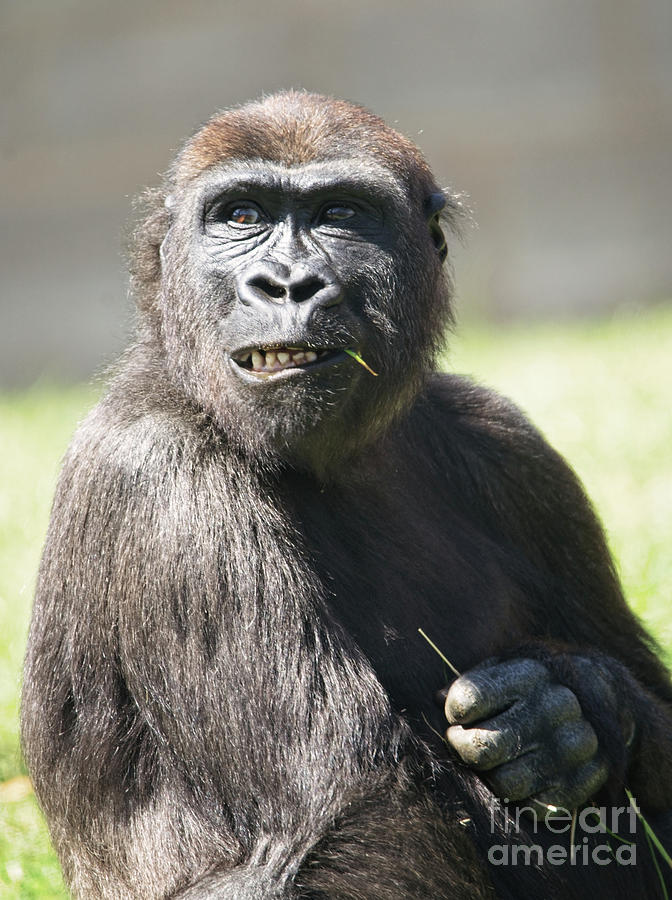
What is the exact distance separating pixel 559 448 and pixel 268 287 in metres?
5.30

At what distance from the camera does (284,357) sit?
437 cm

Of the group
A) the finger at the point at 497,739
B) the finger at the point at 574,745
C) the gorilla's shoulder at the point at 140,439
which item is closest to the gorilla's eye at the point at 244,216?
the gorilla's shoulder at the point at 140,439

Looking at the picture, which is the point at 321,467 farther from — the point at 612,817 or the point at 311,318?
the point at 612,817

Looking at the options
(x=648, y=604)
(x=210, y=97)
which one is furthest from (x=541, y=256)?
(x=648, y=604)

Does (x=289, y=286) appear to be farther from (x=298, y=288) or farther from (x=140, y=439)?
(x=140, y=439)

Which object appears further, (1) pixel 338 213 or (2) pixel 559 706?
(1) pixel 338 213

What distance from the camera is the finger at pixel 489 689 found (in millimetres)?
4309

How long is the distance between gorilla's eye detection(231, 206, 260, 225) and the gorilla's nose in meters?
0.39

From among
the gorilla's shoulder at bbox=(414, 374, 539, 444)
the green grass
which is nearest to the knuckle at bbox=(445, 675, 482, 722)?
the gorilla's shoulder at bbox=(414, 374, 539, 444)

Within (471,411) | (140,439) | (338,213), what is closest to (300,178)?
(338,213)

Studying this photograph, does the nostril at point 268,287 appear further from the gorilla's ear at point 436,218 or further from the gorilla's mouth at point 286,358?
the gorilla's ear at point 436,218

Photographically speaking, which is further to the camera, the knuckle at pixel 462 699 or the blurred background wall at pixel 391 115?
the blurred background wall at pixel 391 115

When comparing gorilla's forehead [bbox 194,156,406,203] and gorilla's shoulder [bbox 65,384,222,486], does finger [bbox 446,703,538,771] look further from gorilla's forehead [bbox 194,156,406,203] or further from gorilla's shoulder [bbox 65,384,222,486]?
gorilla's forehead [bbox 194,156,406,203]

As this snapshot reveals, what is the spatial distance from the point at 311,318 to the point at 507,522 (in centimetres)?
166
